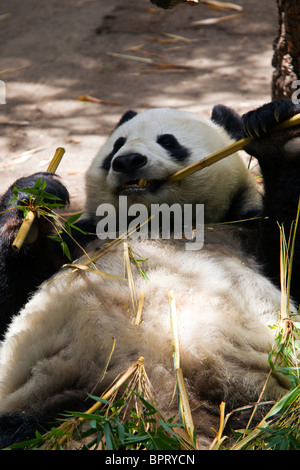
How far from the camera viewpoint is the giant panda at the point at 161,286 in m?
1.94

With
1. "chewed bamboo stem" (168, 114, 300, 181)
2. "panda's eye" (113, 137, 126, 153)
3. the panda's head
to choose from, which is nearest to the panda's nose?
the panda's head

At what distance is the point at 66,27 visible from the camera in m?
6.75

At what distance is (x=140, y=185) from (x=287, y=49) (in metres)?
1.81

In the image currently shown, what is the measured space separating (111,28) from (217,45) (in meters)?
1.49

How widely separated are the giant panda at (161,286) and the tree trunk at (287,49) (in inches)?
37.3

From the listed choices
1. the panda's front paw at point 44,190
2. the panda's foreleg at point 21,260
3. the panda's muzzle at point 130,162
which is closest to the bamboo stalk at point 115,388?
the panda's foreleg at point 21,260

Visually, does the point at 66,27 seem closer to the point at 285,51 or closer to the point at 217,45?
the point at 217,45

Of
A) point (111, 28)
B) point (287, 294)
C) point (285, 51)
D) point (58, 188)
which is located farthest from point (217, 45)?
point (287, 294)

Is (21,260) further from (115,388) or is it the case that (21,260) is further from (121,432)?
(121,432)

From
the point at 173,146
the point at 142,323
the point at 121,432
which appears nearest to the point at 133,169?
the point at 173,146

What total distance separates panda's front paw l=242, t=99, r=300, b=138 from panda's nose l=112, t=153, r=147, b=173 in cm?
57

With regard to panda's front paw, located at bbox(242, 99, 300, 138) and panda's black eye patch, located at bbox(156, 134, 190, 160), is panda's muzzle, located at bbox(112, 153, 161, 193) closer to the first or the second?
panda's black eye patch, located at bbox(156, 134, 190, 160)

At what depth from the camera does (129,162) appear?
258cm

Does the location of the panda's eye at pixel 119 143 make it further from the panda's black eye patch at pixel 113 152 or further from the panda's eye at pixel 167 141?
the panda's eye at pixel 167 141
